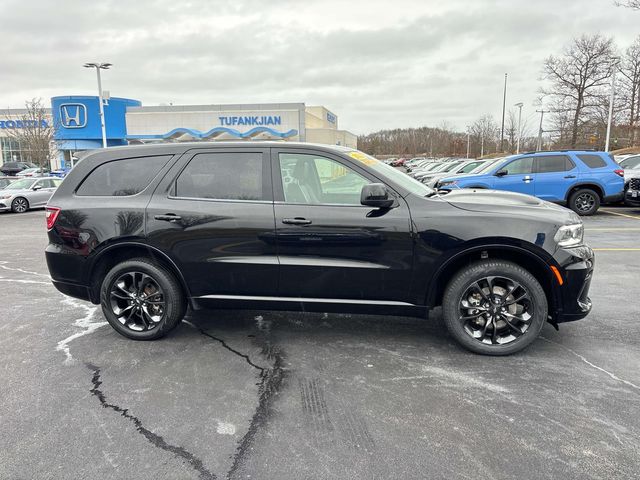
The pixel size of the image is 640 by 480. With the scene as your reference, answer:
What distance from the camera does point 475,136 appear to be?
74.8 meters

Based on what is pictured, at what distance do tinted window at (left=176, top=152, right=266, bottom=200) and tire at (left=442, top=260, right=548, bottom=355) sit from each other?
6.27 feet

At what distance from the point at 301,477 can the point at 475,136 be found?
7917cm

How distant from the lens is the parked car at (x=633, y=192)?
12211mm

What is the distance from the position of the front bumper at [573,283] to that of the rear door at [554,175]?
9309mm

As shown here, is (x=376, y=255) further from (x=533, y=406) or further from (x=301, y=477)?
(x=301, y=477)

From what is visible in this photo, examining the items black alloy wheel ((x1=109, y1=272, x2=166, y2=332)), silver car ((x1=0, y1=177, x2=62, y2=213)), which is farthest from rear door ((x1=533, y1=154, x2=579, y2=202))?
silver car ((x1=0, y1=177, x2=62, y2=213))

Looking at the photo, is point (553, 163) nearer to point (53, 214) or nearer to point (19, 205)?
point (53, 214)

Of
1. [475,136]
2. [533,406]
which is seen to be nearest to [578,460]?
[533,406]

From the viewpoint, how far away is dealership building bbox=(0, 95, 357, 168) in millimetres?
37459

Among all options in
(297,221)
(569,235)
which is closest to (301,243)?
(297,221)

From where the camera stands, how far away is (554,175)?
39.5 feet

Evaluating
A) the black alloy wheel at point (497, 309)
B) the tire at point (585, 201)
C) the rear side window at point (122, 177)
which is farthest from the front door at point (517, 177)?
the rear side window at point (122, 177)

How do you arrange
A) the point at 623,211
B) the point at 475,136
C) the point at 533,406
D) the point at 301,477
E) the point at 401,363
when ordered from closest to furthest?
the point at 301,477 < the point at 533,406 < the point at 401,363 < the point at 623,211 < the point at 475,136

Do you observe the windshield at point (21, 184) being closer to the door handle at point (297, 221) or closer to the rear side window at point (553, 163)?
the door handle at point (297, 221)
